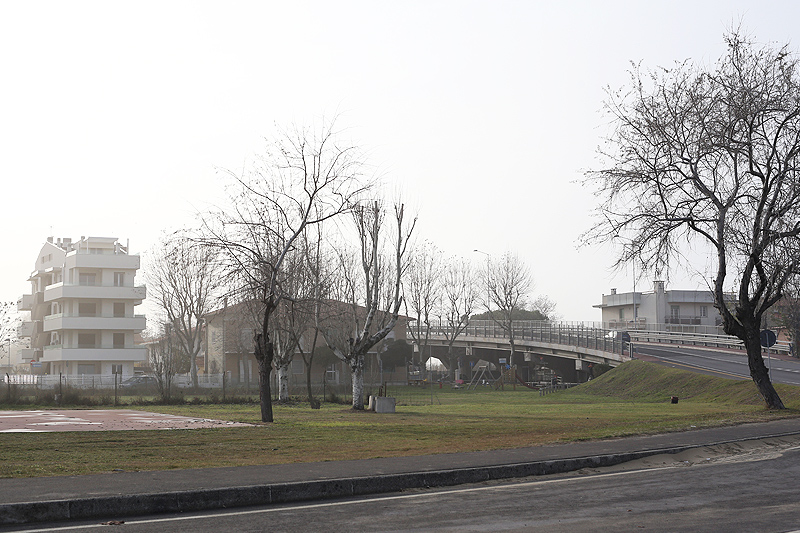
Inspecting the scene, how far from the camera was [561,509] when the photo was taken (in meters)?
8.77

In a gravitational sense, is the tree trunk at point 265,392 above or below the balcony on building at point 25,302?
below

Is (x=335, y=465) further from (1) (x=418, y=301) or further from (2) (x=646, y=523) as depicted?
(1) (x=418, y=301)

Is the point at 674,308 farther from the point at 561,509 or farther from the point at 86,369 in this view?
the point at 561,509

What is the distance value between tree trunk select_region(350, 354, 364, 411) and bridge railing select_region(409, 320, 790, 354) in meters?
31.8

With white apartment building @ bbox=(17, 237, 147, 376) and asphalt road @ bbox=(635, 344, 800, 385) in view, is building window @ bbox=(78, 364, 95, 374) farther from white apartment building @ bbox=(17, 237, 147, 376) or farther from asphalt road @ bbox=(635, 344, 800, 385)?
asphalt road @ bbox=(635, 344, 800, 385)

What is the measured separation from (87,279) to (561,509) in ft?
267

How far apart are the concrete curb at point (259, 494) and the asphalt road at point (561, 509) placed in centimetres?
31

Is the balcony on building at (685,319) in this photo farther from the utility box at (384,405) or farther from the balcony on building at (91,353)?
the utility box at (384,405)

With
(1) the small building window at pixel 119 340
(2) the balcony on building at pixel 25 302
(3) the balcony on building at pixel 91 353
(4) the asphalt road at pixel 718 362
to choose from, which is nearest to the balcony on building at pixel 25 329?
(2) the balcony on building at pixel 25 302

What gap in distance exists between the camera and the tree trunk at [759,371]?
86.4 ft

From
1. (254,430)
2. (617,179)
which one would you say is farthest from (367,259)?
(254,430)

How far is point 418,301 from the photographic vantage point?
87562mm

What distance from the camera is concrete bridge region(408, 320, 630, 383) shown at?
67188mm

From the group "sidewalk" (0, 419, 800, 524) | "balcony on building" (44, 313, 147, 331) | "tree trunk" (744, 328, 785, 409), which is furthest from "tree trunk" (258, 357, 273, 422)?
"balcony on building" (44, 313, 147, 331)
